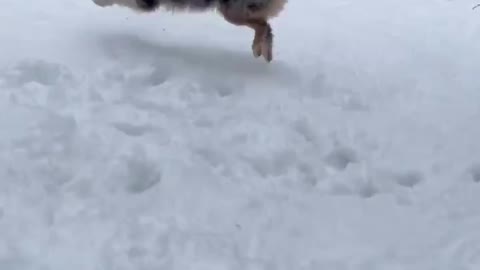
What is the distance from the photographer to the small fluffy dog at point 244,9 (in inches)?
279

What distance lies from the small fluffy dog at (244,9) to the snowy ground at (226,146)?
16 centimetres

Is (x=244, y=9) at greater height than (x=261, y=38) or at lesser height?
greater

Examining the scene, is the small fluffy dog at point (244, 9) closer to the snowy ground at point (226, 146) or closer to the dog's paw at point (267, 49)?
the dog's paw at point (267, 49)

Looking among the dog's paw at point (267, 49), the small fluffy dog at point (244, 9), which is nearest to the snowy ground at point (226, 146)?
the dog's paw at point (267, 49)

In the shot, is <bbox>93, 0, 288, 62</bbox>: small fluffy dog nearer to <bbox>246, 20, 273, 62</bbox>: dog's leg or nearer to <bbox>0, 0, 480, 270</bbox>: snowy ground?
<bbox>246, 20, 273, 62</bbox>: dog's leg

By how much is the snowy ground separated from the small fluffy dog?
0.54 ft

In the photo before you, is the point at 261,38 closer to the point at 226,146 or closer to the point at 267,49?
the point at 267,49

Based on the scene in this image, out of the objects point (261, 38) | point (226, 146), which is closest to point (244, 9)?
point (261, 38)

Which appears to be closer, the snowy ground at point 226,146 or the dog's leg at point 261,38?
the snowy ground at point 226,146

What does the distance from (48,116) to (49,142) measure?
A: 275mm

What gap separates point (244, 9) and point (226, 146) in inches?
58.2

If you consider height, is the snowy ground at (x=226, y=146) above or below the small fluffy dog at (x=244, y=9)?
below

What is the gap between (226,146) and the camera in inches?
237

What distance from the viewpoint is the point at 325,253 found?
16.9ft
